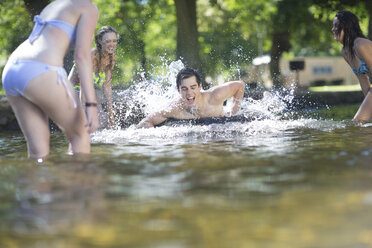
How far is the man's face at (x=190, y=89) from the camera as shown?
25.3ft

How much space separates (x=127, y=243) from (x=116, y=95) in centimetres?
897

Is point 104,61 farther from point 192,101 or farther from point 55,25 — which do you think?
point 55,25

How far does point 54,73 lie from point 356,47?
4.65 meters

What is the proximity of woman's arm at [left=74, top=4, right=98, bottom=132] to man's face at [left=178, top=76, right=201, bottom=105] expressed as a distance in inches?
147

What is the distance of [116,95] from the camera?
11102 mm

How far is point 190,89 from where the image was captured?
7.73 metres

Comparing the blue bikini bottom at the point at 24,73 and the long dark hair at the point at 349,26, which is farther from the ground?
the long dark hair at the point at 349,26

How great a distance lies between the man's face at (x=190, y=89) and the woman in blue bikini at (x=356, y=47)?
2.14 metres

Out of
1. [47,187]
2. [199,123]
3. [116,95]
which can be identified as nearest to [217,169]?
[47,187]

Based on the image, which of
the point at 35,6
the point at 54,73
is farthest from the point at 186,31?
the point at 54,73

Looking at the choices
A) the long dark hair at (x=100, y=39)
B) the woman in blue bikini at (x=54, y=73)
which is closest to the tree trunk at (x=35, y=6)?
the long dark hair at (x=100, y=39)

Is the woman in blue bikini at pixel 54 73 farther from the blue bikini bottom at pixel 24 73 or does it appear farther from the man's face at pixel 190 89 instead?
the man's face at pixel 190 89

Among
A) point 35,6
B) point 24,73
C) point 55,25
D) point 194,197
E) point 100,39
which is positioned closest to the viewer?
point 194,197

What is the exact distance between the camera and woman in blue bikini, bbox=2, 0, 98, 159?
12.5 feet
